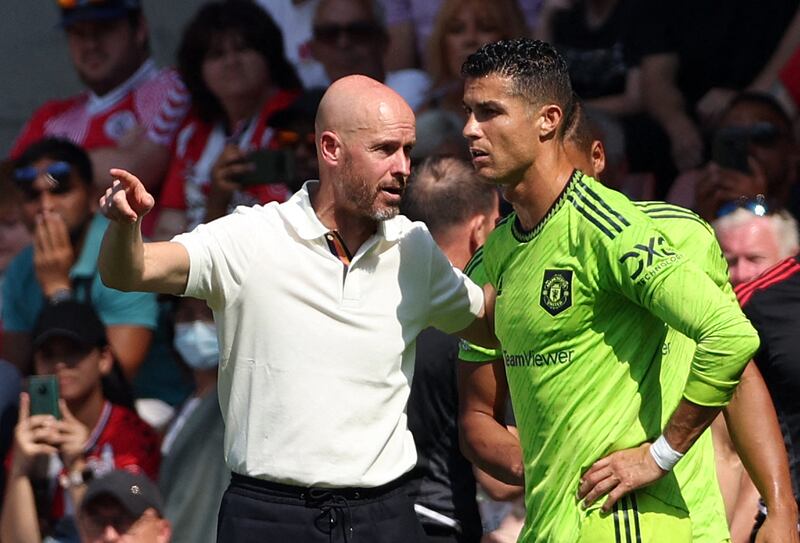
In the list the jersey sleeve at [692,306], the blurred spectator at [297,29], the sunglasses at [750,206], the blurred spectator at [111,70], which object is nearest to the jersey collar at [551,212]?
the jersey sleeve at [692,306]

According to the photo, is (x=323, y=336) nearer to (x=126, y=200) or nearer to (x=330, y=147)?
(x=330, y=147)

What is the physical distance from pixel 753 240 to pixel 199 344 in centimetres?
252

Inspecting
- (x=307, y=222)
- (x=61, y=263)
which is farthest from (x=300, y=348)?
(x=61, y=263)

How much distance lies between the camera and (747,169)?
6930mm

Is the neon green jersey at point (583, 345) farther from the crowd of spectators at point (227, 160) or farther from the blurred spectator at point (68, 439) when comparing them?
the blurred spectator at point (68, 439)

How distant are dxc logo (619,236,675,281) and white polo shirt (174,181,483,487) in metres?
0.76

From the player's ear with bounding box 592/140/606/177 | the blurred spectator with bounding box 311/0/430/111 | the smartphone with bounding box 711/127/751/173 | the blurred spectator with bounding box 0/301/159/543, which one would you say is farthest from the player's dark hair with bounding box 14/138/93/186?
the player's ear with bounding box 592/140/606/177

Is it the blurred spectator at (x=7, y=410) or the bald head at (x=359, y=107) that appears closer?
the bald head at (x=359, y=107)

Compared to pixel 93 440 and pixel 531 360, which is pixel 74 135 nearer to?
pixel 93 440

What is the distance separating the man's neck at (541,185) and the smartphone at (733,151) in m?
2.43

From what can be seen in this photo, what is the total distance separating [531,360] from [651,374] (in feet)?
1.07

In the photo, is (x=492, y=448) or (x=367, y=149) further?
(x=492, y=448)

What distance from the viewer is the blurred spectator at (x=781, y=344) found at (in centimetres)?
568

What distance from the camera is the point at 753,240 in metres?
6.25
